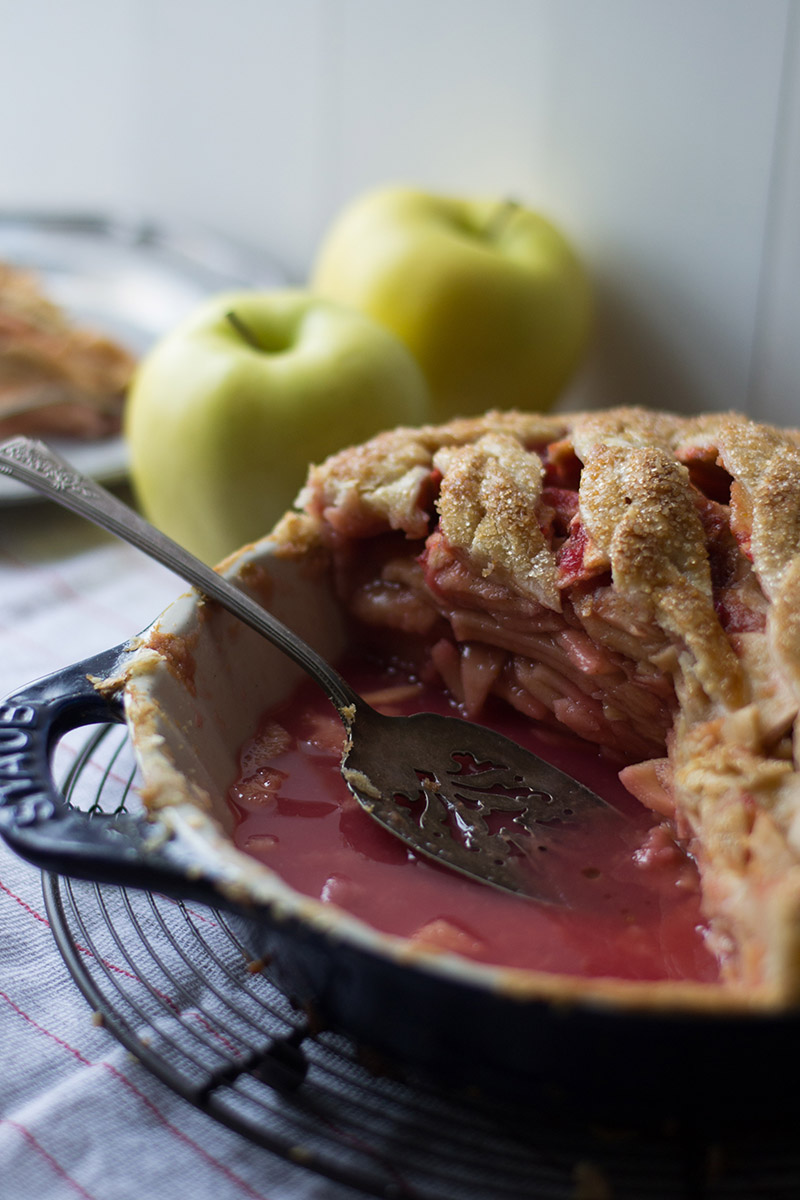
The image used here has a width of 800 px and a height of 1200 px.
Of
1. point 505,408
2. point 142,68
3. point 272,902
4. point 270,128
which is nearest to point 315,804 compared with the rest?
point 272,902

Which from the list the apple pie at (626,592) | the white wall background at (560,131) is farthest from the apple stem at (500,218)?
the apple pie at (626,592)

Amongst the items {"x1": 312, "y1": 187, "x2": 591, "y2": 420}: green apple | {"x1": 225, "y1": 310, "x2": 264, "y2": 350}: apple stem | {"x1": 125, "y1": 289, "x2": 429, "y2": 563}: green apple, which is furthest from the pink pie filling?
{"x1": 312, "y1": 187, "x2": 591, "y2": 420}: green apple

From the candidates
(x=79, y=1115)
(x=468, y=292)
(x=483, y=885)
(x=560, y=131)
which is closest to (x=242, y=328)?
(x=468, y=292)

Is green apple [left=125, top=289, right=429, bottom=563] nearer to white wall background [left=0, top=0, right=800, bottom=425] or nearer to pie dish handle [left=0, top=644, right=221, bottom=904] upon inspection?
white wall background [left=0, top=0, right=800, bottom=425]

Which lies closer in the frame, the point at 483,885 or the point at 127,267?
the point at 483,885

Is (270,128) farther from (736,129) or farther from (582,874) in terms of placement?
(582,874)

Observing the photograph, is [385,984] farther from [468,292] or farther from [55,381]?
[55,381]

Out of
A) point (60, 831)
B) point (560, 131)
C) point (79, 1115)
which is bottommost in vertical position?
point (79, 1115)

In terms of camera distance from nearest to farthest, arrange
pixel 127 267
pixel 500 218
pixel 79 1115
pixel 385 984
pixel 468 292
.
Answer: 1. pixel 385 984
2. pixel 79 1115
3. pixel 468 292
4. pixel 500 218
5. pixel 127 267
